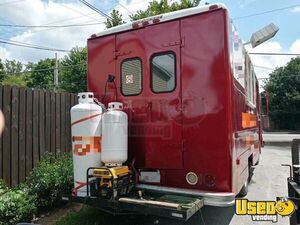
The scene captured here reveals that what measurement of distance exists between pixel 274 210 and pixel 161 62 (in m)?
2.60

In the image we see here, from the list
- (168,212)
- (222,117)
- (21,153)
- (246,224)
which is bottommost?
(246,224)

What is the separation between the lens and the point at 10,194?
211 inches

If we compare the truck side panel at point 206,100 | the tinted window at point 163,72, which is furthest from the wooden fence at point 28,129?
the truck side panel at point 206,100

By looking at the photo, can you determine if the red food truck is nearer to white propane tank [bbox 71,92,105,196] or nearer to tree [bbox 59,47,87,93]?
white propane tank [bbox 71,92,105,196]

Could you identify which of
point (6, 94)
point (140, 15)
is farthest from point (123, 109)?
point (140, 15)

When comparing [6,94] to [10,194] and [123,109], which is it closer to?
[10,194]

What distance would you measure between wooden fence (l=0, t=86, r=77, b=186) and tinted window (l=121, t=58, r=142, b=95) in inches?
85.1

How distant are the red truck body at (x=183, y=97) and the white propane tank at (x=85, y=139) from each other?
64 cm

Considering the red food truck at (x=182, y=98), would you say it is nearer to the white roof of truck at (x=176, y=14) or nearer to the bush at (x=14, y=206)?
the white roof of truck at (x=176, y=14)

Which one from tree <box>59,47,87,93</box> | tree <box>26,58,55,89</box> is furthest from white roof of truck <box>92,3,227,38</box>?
tree <box>26,58,55,89</box>

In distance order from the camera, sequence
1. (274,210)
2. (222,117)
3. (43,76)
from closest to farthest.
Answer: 1. (274,210)
2. (222,117)
3. (43,76)

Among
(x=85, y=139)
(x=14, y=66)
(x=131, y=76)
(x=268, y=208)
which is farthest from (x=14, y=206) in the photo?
(x=14, y=66)

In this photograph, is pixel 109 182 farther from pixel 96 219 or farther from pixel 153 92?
pixel 153 92

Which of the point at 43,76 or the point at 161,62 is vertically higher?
the point at 43,76
